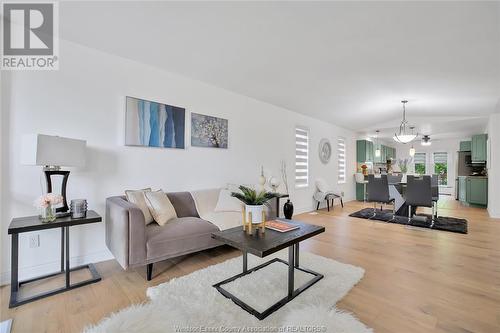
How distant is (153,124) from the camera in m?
3.14

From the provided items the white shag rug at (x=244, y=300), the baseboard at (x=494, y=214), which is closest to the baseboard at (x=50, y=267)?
the white shag rug at (x=244, y=300)

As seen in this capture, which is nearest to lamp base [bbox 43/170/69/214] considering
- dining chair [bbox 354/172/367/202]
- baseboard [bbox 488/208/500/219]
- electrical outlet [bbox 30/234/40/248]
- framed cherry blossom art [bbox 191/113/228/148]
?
electrical outlet [bbox 30/234/40/248]

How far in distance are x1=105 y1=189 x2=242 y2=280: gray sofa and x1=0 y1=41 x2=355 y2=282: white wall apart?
0.30 m

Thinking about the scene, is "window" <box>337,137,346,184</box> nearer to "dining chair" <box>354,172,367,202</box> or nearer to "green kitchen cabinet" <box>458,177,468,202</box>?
"dining chair" <box>354,172,367,202</box>

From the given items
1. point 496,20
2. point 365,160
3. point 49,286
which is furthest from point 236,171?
point 365,160

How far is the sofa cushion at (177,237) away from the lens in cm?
232

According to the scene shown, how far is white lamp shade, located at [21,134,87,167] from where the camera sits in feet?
6.52

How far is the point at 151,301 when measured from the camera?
6.36 ft

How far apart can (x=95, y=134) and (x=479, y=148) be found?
9383 mm

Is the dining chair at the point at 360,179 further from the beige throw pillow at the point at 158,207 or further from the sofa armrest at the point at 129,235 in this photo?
the sofa armrest at the point at 129,235

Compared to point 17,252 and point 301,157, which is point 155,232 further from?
point 301,157

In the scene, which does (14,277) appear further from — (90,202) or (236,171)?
(236,171)

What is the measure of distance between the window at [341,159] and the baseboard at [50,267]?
6359mm

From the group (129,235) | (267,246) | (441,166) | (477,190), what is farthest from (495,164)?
(129,235)
